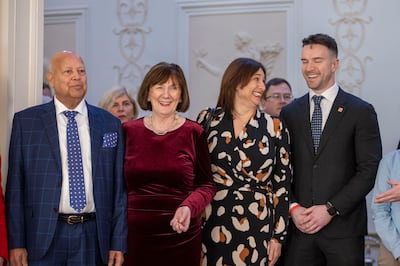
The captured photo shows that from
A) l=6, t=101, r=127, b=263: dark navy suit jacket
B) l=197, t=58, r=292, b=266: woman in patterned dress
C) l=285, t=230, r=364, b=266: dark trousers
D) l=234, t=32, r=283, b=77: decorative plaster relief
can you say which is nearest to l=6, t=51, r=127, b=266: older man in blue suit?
l=6, t=101, r=127, b=263: dark navy suit jacket

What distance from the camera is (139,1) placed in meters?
6.56

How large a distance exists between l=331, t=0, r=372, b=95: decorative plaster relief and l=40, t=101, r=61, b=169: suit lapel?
3611mm

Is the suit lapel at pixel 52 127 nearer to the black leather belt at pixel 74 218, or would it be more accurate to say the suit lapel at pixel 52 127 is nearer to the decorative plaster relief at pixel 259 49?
the black leather belt at pixel 74 218

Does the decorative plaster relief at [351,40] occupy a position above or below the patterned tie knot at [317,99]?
above

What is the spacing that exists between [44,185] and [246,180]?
1003mm

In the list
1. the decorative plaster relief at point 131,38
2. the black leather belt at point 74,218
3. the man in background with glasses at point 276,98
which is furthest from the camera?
the decorative plaster relief at point 131,38

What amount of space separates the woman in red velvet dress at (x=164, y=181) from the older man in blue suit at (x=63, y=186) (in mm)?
104

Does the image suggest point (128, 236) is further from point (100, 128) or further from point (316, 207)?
point (316, 207)

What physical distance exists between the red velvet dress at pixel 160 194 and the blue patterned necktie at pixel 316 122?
0.73m

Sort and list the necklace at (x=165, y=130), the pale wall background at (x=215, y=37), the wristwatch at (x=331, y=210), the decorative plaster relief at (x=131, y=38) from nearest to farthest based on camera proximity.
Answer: the necklace at (x=165, y=130)
the wristwatch at (x=331, y=210)
the pale wall background at (x=215, y=37)
the decorative plaster relief at (x=131, y=38)

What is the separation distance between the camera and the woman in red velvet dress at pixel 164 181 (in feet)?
9.96

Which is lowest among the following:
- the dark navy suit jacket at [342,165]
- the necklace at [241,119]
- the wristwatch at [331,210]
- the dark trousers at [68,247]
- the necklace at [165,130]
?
the dark trousers at [68,247]

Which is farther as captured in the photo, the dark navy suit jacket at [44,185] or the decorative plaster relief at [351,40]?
the decorative plaster relief at [351,40]

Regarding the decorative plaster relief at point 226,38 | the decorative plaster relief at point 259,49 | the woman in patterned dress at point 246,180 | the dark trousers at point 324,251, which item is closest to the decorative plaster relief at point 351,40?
the decorative plaster relief at point 226,38
